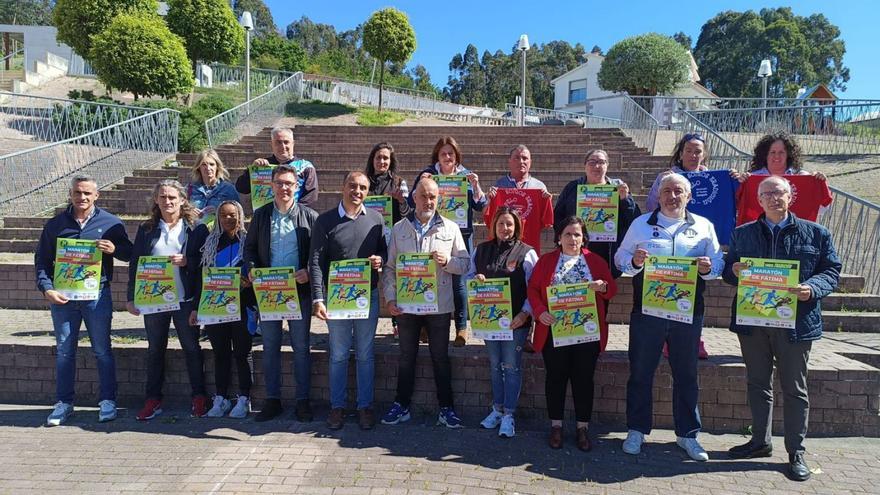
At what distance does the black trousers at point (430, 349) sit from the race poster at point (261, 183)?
207cm

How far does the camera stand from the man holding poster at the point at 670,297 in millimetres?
3998

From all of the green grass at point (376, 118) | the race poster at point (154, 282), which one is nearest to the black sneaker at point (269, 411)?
the race poster at point (154, 282)

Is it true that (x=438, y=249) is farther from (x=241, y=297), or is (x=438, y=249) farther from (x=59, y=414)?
(x=59, y=414)

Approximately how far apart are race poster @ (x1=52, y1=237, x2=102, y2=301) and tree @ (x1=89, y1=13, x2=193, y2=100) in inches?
561

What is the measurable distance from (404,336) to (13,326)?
499 cm

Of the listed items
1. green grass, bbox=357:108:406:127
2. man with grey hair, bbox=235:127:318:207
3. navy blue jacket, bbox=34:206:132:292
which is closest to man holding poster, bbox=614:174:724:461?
man with grey hair, bbox=235:127:318:207

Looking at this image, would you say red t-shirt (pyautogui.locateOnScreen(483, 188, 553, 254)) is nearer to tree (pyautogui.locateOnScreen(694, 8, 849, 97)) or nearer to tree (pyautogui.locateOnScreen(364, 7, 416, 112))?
tree (pyautogui.locateOnScreen(364, 7, 416, 112))

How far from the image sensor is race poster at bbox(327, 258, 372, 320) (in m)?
4.39

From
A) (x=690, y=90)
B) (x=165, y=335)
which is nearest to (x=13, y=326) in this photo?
(x=165, y=335)

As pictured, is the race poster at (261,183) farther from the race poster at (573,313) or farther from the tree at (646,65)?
the tree at (646,65)

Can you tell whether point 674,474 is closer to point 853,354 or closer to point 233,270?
point 853,354

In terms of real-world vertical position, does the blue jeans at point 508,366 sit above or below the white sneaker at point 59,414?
above

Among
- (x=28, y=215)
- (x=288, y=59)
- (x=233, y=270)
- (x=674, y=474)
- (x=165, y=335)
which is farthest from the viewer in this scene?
(x=288, y=59)

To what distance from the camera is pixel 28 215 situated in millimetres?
9969
